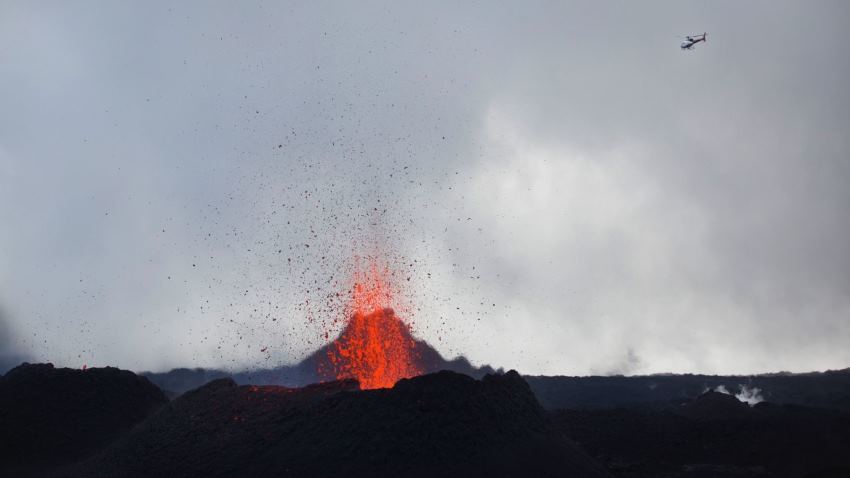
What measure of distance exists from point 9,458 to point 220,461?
24.6 metres

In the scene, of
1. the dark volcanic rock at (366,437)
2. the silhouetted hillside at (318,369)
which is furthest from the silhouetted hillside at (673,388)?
the dark volcanic rock at (366,437)

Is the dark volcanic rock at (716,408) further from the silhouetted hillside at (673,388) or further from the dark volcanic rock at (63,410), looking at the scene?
the dark volcanic rock at (63,410)

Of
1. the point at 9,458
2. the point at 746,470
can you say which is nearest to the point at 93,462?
the point at 9,458

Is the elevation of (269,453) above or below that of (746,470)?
above

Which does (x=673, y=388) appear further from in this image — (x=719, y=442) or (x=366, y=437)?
(x=366, y=437)

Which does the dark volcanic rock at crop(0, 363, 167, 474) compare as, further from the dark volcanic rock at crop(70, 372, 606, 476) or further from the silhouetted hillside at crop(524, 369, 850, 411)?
the silhouetted hillside at crop(524, 369, 850, 411)

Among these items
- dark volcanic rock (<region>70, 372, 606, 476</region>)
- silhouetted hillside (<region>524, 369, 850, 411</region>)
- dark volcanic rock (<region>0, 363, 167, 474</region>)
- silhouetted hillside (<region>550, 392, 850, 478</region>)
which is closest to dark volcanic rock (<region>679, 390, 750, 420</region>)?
silhouetted hillside (<region>550, 392, 850, 478</region>)

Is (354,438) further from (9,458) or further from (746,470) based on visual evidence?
(9,458)

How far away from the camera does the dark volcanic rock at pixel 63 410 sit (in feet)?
166

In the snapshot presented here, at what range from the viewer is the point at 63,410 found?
5494cm

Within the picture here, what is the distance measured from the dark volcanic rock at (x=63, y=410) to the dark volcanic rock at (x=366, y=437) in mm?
8292

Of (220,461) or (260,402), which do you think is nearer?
Answer: (220,461)

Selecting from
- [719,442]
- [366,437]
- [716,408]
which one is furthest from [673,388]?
[366,437]

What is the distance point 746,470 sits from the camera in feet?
130
